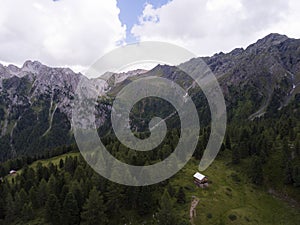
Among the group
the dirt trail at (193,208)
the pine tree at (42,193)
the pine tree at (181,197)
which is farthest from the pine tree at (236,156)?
the pine tree at (42,193)

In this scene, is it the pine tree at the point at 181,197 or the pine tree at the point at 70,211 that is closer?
the pine tree at the point at 70,211

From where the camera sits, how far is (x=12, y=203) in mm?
70875

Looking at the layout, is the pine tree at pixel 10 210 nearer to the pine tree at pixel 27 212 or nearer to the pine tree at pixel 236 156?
the pine tree at pixel 27 212

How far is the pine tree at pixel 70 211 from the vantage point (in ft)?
213

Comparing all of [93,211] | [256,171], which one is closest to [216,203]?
[256,171]

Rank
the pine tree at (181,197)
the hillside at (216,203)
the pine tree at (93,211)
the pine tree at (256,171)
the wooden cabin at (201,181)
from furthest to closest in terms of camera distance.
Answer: the pine tree at (256,171)
the wooden cabin at (201,181)
the pine tree at (181,197)
the hillside at (216,203)
the pine tree at (93,211)

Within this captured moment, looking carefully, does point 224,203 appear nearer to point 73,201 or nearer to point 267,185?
point 267,185

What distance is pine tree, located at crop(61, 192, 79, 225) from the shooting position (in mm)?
64812

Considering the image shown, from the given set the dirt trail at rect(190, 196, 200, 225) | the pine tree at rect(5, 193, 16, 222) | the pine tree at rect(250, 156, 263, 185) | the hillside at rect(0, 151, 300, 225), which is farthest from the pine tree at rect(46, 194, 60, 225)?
the pine tree at rect(250, 156, 263, 185)

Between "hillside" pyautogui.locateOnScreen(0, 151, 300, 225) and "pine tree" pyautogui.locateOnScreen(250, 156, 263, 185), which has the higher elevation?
"pine tree" pyautogui.locateOnScreen(250, 156, 263, 185)

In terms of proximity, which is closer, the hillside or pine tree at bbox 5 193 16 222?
the hillside

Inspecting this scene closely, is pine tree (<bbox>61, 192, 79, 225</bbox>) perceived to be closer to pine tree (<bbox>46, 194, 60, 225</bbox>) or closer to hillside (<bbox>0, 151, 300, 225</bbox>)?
pine tree (<bbox>46, 194, 60, 225</bbox>)

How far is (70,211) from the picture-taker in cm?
6531

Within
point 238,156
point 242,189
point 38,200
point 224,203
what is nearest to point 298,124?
point 238,156
